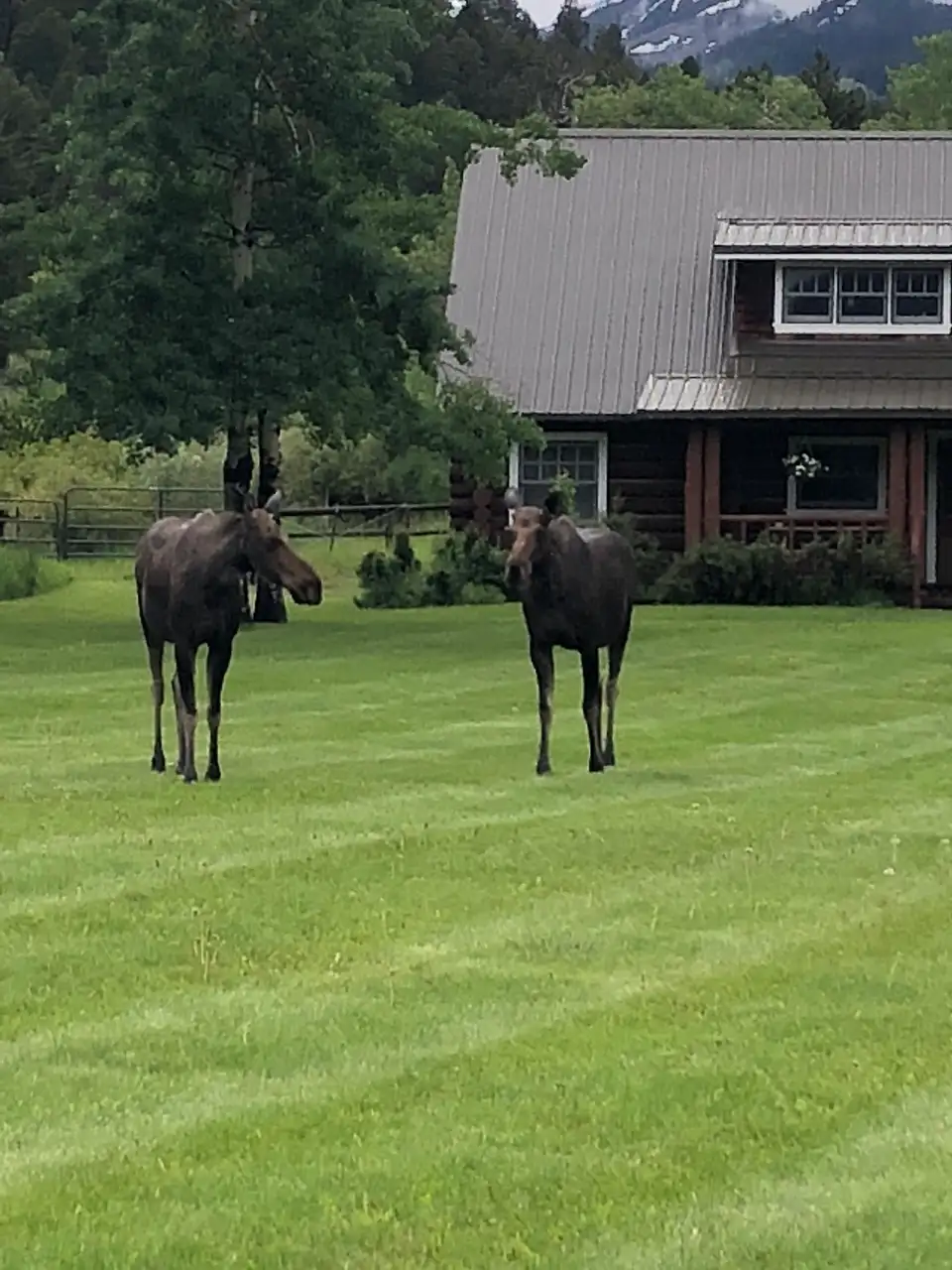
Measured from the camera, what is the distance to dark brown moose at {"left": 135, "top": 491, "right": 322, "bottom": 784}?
1582 centimetres

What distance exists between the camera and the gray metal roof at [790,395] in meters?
36.2

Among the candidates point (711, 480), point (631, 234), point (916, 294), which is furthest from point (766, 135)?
point (711, 480)

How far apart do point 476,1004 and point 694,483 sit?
28.1m

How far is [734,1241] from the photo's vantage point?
6.79m

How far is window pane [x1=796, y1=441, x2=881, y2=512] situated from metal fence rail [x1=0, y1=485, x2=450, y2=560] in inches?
422

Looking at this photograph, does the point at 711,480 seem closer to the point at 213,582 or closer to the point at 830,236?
the point at 830,236

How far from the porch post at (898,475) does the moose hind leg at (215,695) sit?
2170 cm

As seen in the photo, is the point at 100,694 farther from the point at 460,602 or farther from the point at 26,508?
the point at 26,508

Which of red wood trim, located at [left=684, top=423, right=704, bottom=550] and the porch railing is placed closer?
the porch railing

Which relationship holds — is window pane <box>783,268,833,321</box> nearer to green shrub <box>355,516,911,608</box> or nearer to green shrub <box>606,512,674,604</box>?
green shrub <box>355,516,911,608</box>

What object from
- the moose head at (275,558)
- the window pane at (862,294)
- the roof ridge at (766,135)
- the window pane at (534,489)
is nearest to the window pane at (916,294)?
the window pane at (862,294)

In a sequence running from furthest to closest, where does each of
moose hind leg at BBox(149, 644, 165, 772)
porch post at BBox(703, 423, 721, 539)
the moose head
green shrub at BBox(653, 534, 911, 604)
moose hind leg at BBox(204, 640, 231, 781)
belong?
1. porch post at BBox(703, 423, 721, 539)
2. green shrub at BBox(653, 534, 911, 604)
3. moose hind leg at BBox(149, 644, 165, 772)
4. moose hind leg at BBox(204, 640, 231, 781)
5. the moose head

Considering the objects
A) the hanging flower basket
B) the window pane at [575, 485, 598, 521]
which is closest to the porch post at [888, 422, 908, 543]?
the hanging flower basket

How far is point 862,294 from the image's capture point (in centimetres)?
3822
